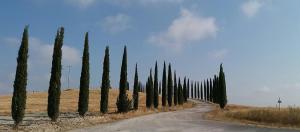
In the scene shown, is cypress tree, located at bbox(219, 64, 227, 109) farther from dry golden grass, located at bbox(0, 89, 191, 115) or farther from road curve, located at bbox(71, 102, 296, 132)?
road curve, located at bbox(71, 102, 296, 132)

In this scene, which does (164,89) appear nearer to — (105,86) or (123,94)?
(123,94)

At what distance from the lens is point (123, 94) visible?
5034 centimetres

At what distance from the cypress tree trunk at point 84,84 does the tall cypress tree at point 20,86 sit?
11111 mm

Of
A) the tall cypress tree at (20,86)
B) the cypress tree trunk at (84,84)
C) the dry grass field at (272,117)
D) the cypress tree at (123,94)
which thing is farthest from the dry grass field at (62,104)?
the tall cypress tree at (20,86)

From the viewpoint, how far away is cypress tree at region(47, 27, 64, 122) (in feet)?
113

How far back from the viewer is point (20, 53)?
3039 centimetres

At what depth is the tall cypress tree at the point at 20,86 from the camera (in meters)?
29.6

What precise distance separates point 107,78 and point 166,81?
29754 mm

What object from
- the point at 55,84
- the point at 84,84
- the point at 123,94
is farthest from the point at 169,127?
the point at 123,94

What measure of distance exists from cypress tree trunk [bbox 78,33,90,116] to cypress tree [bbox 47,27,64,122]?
6.10 metres

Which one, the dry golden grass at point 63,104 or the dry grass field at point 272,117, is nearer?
the dry grass field at point 272,117

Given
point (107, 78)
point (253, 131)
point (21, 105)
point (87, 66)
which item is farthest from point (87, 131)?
point (107, 78)

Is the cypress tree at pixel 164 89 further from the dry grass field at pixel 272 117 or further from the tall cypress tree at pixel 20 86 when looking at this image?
the tall cypress tree at pixel 20 86

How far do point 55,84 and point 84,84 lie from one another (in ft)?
21.9
